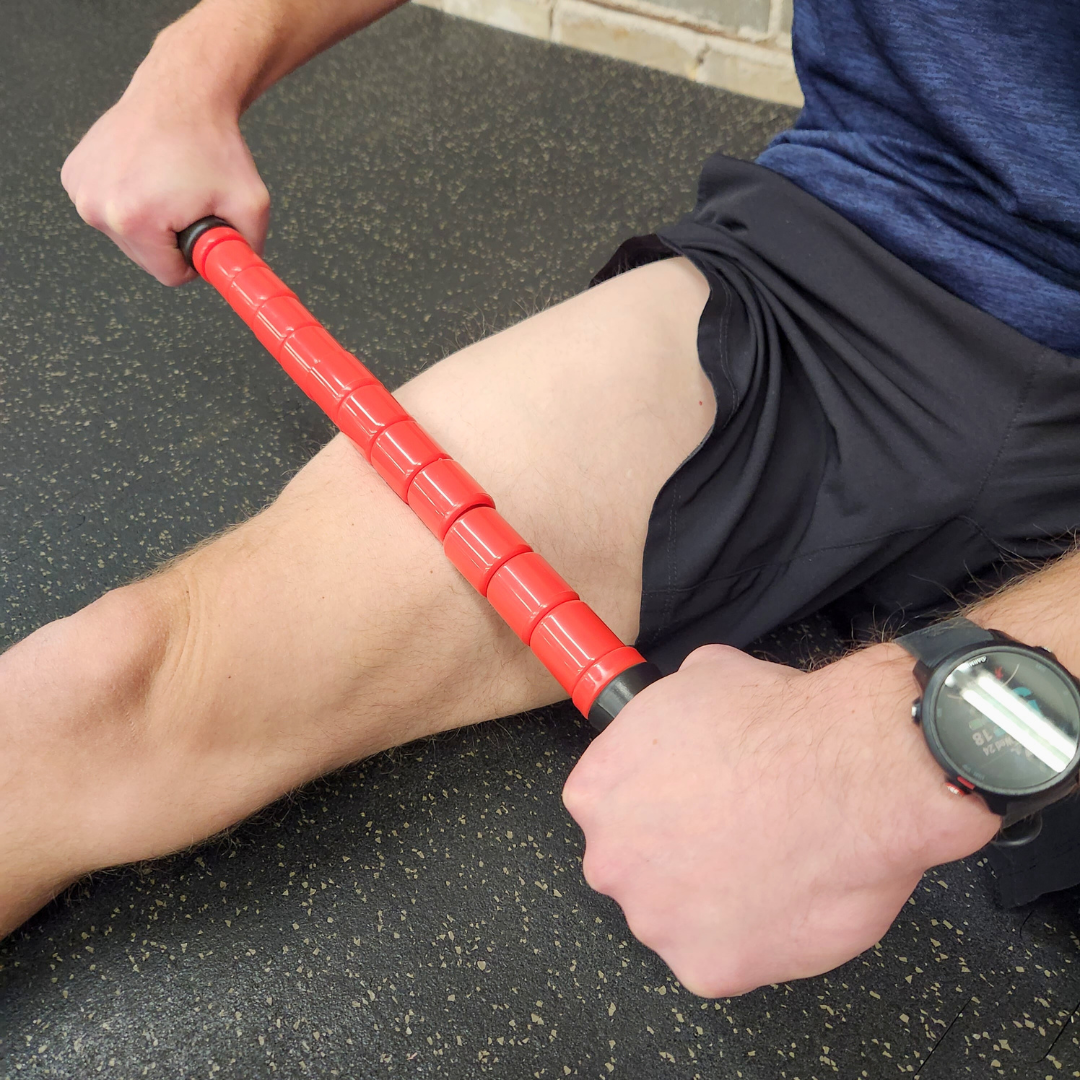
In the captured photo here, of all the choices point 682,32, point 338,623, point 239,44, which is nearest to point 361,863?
point 338,623

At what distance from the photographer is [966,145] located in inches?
20.4

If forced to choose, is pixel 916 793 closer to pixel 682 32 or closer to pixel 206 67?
pixel 206 67

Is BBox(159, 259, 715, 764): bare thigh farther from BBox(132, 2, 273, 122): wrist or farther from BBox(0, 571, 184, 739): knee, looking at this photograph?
BBox(132, 2, 273, 122): wrist

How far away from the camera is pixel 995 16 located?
50cm

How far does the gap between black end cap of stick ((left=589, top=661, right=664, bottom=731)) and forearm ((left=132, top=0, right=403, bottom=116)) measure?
0.49m

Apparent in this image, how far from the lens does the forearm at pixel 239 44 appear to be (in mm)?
628

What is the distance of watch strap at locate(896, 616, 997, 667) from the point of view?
38 centimetres

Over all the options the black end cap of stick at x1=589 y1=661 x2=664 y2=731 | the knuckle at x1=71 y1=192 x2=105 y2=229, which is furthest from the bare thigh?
the knuckle at x1=71 y1=192 x2=105 y2=229

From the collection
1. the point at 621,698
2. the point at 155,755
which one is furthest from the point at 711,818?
the point at 155,755

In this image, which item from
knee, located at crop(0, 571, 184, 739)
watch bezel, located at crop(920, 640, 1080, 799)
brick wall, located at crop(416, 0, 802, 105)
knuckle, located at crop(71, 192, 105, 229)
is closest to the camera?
watch bezel, located at crop(920, 640, 1080, 799)

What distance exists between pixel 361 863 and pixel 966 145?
551mm

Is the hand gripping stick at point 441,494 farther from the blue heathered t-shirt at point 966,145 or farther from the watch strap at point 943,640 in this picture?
the blue heathered t-shirt at point 966,145

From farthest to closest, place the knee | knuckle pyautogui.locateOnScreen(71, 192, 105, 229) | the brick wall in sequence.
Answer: the brick wall
knuckle pyautogui.locateOnScreen(71, 192, 105, 229)
the knee

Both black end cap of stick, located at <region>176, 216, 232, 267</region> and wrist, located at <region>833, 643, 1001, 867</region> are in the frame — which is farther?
black end cap of stick, located at <region>176, 216, 232, 267</region>
